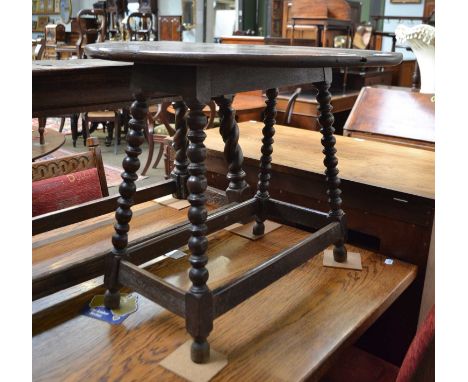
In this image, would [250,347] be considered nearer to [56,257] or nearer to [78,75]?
[56,257]

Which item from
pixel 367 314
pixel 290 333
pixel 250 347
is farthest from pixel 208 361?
pixel 367 314

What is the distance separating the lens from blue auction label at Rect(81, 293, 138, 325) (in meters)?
1.09

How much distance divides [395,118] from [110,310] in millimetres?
1917

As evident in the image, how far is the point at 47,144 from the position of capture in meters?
2.94

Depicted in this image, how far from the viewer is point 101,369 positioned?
922 mm

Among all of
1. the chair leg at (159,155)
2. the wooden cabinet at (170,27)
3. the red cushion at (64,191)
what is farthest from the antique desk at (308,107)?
the wooden cabinet at (170,27)

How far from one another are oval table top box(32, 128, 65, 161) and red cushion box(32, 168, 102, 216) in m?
1.02

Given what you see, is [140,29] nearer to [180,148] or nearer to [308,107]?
[308,107]

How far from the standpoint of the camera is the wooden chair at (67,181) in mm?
1595

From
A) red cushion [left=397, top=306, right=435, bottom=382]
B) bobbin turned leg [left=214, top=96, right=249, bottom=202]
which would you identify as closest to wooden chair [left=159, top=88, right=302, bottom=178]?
bobbin turned leg [left=214, top=96, right=249, bottom=202]

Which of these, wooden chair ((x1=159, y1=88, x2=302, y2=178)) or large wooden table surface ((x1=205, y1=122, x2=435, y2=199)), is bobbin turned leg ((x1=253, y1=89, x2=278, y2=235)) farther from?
wooden chair ((x1=159, y1=88, x2=302, y2=178))

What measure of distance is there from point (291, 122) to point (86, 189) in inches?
109

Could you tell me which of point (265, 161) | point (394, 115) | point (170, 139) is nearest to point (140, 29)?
point (170, 139)

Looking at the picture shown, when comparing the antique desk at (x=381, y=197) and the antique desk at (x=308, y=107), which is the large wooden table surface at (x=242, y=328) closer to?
the antique desk at (x=381, y=197)
